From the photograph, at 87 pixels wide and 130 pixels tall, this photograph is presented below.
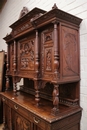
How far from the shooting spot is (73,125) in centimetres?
171

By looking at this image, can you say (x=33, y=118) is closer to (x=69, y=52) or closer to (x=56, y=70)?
(x=56, y=70)

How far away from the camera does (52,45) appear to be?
1.61 metres

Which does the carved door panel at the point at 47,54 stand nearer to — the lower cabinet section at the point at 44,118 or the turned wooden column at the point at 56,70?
the turned wooden column at the point at 56,70

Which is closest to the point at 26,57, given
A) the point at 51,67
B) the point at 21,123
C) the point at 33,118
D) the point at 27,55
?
the point at 27,55

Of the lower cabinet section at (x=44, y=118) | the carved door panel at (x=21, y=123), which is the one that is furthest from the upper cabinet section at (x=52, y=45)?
the carved door panel at (x=21, y=123)

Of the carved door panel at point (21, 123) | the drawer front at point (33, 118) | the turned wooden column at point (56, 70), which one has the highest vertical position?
the turned wooden column at point (56, 70)

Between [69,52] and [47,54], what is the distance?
0.95ft

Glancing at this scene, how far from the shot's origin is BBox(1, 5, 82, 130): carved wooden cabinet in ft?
4.97

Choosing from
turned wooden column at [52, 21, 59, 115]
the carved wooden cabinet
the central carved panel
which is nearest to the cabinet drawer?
the carved wooden cabinet

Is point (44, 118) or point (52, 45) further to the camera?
point (52, 45)

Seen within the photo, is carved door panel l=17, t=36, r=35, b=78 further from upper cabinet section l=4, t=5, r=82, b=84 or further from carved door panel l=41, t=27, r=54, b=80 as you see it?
carved door panel l=41, t=27, r=54, b=80

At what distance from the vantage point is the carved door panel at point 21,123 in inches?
75.5

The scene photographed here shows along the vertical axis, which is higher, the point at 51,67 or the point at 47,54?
the point at 47,54

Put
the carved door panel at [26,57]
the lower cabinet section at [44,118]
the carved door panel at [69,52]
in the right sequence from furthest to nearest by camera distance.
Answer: the carved door panel at [26,57]
the carved door panel at [69,52]
the lower cabinet section at [44,118]
